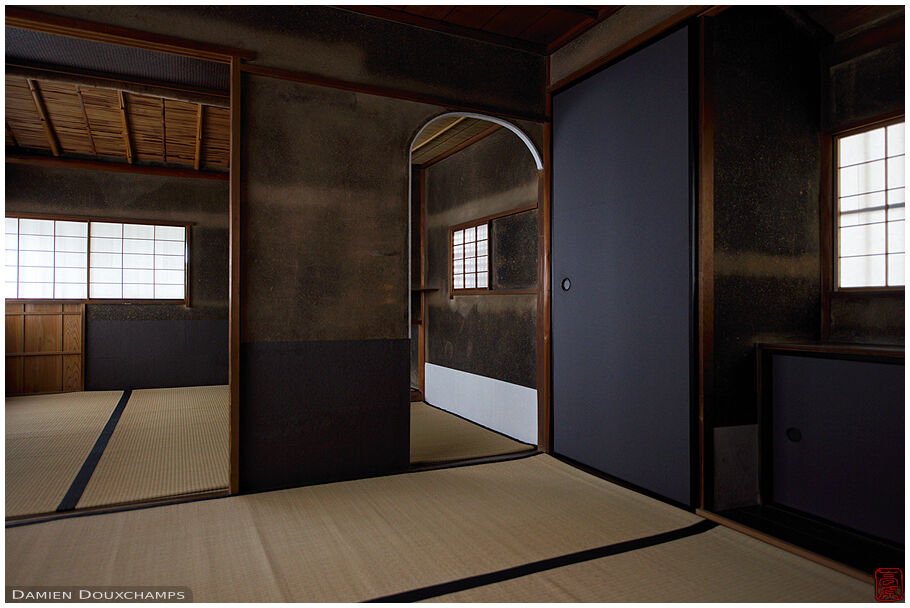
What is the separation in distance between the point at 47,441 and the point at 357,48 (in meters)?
3.48

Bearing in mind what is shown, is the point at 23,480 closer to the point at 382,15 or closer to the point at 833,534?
the point at 382,15

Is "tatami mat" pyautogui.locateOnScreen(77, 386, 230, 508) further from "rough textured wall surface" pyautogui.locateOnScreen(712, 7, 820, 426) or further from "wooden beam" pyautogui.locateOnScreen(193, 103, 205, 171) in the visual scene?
"rough textured wall surface" pyautogui.locateOnScreen(712, 7, 820, 426)

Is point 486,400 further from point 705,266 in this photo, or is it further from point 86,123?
point 86,123

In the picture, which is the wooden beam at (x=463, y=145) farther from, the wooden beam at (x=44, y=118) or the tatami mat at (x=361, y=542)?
the wooden beam at (x=44, y=118)

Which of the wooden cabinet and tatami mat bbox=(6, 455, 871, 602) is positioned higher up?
the wooden cabinet

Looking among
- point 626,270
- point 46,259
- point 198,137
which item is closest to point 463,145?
point 198,137

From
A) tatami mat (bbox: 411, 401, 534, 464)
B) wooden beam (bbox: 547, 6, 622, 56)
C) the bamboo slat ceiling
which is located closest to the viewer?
wooden beam (bbox: 547, 6, 622, 56)

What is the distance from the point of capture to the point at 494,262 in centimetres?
485

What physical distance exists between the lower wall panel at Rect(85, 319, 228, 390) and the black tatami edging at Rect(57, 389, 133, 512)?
1.48m

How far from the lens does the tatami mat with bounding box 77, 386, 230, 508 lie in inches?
114

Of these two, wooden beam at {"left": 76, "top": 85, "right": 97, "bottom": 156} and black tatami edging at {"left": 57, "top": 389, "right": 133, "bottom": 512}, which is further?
wooden beam at {"left": 76, "top": 85, "right": 97, "bottom": 156}

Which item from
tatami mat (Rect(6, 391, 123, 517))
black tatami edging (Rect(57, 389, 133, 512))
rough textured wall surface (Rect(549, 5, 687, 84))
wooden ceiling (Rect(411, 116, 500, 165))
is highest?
wooden ceiling (Rect(411, 116, 500, 165))

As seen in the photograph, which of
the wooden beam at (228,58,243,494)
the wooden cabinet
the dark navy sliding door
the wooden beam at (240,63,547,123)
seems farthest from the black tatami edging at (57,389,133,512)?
the dark navy sliding door

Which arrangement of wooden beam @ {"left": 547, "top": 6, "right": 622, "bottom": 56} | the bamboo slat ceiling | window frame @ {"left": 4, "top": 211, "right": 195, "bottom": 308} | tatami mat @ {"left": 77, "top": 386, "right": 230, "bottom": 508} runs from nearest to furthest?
tatami mat @ {"left": 77, "top": 386, "right": 230, "bottom": 508} → wooden beam @ {"left": 547, "top": 6, "right": 622, "bottom": 56} → the bamboo slat ceiling → window frame @ {"left": 4, "top": 211, "right": 195, "bottom": 308}
